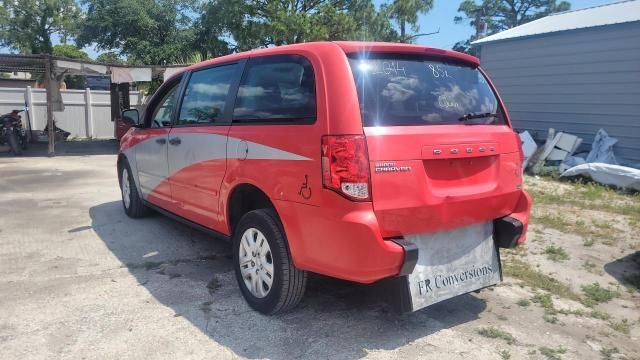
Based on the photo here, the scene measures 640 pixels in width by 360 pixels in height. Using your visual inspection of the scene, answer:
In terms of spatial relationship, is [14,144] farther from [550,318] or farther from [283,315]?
[550,318]

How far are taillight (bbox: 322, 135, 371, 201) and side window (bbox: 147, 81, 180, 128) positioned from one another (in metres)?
2.58

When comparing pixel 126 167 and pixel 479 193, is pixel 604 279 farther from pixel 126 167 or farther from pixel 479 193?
pixel 126 167

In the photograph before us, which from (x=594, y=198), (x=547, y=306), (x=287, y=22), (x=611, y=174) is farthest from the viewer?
(x=287, y=22)

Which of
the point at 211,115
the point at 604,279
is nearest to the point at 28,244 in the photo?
the point at 211,115

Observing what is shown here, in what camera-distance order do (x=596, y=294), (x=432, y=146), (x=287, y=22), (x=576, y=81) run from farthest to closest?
(x=287, y=22)
(x=576, y=81)
(x=596, y=294)
(x=432, y=146)

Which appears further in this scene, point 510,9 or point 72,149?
point 510,9

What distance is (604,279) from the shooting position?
437 cm

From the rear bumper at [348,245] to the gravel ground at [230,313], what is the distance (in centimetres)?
55

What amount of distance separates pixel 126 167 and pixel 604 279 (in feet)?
17.6

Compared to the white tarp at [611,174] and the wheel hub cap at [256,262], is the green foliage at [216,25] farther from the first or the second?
the wheel hub cap at [256,262]

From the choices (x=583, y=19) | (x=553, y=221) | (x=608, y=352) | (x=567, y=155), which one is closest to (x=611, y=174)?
(x=567, y=155)

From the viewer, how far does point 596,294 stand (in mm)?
4008

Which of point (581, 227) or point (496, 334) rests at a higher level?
point (581, 227)

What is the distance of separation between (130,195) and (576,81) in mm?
9622
